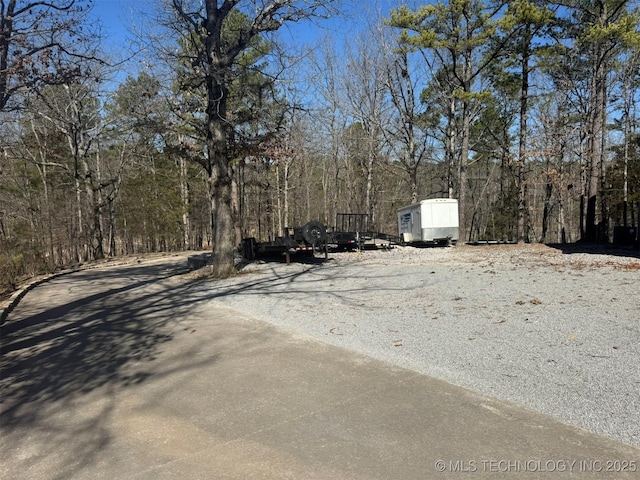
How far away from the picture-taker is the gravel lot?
3.80 m

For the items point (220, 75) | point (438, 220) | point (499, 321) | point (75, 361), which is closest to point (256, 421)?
point (75, 361)

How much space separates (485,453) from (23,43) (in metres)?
8.68

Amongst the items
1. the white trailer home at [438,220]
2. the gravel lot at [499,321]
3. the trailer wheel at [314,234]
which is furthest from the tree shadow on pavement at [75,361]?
the white trailer home at [438,220]

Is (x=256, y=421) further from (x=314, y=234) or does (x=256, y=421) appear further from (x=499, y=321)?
(x=314, y=234)

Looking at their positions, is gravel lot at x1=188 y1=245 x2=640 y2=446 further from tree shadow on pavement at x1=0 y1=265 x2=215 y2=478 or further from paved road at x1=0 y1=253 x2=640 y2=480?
tree shadow on pavement at x1=0 y1=265 x2=215 y2=478

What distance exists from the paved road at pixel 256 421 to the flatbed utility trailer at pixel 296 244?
894cm

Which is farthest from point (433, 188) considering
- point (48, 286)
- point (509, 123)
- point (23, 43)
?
point (23, 43)

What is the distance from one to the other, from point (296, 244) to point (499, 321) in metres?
9.94

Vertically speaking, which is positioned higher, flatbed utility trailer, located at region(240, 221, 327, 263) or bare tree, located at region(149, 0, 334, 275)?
bare tree, located at region(149, 0, 334, 275)

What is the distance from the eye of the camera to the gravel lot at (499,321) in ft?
12.5

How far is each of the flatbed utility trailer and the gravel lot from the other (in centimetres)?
Answer: 297

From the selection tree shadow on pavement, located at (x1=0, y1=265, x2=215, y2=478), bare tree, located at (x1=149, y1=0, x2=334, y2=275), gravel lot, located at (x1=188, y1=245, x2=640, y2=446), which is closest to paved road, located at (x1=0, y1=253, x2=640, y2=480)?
tree shadow on pavement, located at (x1=0, y1=265, x2=215, y2=478)

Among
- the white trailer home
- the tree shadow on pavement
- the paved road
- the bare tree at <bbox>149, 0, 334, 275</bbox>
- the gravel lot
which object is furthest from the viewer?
the white trailer home

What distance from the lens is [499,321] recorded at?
20.0 feet
